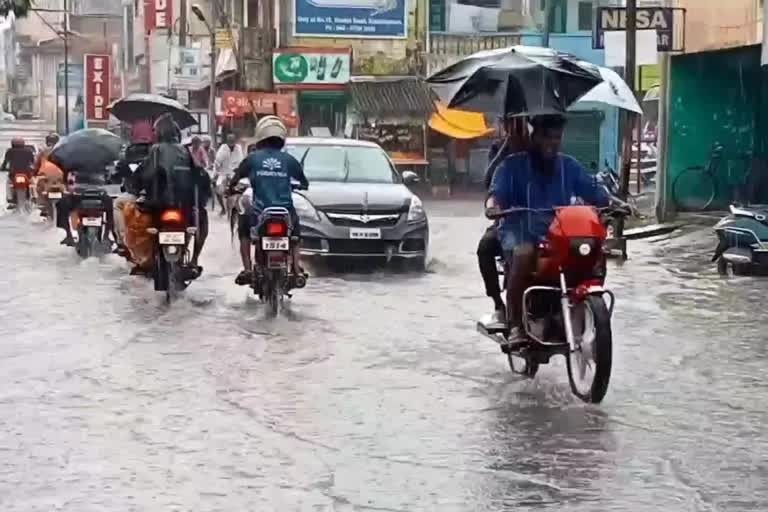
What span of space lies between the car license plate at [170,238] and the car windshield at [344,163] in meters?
4.41

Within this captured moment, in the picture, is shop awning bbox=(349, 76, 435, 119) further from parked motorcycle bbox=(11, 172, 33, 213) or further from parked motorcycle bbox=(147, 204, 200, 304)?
parked motorcycle bbox=(147, 204, 200, 304)

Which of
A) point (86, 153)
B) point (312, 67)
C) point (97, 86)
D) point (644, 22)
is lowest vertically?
point (86, 153)

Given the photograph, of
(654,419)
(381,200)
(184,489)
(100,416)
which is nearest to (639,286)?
(381,200)

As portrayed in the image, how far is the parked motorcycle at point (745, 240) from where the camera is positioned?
16203mm

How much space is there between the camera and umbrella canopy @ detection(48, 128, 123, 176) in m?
18.6

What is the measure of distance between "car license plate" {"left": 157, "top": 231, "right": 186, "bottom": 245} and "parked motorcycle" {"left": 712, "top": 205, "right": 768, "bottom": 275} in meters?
6.56

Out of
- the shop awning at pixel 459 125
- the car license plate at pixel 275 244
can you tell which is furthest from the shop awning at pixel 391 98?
the car license plate at pixel 275 244

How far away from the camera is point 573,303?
8.89 m

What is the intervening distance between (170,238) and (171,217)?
0.65ft

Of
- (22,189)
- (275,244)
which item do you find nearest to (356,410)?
(275,244)

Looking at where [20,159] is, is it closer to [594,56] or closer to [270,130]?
[270,130]

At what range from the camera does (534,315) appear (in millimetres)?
9328

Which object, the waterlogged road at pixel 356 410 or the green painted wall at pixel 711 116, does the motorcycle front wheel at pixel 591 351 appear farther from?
the green painted wall at pixel 711 116

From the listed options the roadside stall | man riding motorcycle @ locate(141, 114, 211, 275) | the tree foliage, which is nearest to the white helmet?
man riding motorcycle @ locate(141, 114, 211, 275)
